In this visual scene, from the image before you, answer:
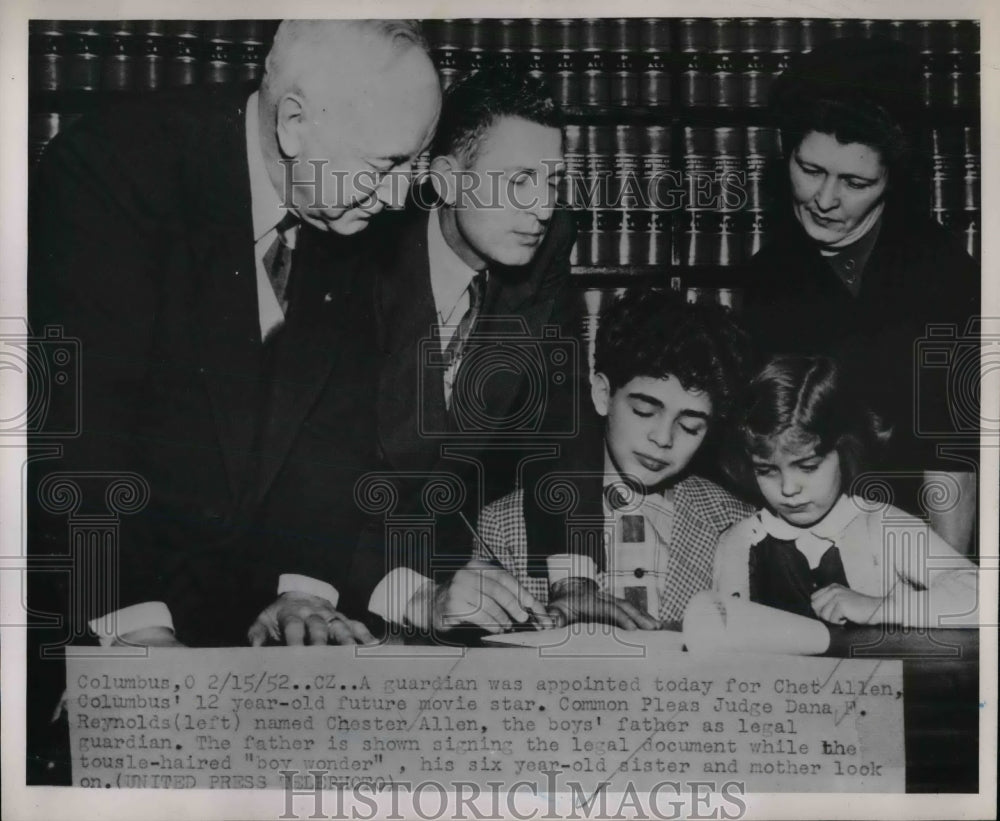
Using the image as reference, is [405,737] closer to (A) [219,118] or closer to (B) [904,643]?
(B) [904,643]

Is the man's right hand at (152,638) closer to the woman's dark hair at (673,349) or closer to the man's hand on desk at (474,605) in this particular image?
the man's hand on desk at (474,605)

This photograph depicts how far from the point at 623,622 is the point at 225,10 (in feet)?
7.68

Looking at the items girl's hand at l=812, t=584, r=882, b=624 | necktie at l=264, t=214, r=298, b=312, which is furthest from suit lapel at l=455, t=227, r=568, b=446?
girl's hand at l=812, t=584, r=882, b=624

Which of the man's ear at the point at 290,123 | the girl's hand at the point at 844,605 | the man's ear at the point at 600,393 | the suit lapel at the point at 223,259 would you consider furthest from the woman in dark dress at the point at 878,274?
the suit lapel at the point at 223,259

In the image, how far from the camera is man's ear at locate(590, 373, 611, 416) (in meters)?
3.08

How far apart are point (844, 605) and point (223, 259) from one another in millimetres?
2260

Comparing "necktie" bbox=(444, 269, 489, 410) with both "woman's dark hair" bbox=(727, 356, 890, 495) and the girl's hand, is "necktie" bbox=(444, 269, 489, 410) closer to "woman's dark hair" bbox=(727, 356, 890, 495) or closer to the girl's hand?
"woman's dark hair" bbox=(727, 356, 890, 495)

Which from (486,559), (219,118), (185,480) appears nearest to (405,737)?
(486,559)

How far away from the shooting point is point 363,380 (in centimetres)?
309

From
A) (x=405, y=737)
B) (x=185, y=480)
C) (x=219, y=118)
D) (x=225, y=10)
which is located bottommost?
(x=405, y=737)

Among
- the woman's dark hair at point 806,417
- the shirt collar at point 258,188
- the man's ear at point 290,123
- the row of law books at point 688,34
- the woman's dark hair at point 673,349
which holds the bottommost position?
the woman's dark hair at point 806,417

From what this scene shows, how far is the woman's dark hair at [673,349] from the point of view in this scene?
3.08 meters

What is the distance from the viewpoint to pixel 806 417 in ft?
10.1

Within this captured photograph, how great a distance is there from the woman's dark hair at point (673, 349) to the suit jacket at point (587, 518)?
0.21 m
